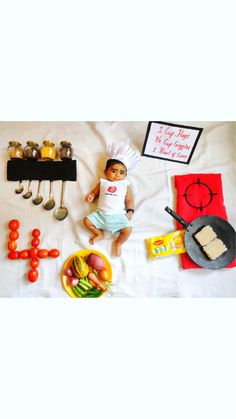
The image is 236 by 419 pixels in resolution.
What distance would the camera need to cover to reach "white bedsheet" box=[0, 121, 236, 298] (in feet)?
3.67

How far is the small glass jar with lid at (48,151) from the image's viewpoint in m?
1.30

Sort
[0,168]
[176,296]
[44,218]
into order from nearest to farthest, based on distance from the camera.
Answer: [176,296] < [44,218] < [0,168]

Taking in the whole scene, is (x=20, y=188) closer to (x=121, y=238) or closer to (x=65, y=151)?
(x=65, y=151)

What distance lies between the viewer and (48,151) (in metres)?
1.30

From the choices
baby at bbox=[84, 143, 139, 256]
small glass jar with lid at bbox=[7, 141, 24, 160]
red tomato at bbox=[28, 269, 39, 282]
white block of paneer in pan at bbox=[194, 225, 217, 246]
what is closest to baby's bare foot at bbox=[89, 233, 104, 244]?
baby at bbox=[84, 143, 139, 256]

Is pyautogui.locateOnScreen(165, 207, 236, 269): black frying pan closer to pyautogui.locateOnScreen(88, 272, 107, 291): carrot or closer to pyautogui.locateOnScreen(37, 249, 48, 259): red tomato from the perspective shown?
pyautogui.locateOnScreen(88, 272, 107, 291): carrot

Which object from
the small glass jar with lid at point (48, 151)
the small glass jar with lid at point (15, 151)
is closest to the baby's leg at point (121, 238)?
the small glass jar with lid at point (48, 151)

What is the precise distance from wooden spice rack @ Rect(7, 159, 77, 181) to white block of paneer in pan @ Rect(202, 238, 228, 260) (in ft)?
2.14

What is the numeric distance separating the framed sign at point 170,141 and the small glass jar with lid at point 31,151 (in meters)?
0.50

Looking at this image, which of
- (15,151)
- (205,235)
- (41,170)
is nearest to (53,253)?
(41,170)

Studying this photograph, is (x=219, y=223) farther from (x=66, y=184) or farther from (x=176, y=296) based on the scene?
(x=66, y=184)

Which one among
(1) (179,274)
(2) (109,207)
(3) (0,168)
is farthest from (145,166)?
(3) (0,168)

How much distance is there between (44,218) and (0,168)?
348 millimetres

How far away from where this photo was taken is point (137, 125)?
1.39m
